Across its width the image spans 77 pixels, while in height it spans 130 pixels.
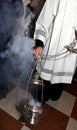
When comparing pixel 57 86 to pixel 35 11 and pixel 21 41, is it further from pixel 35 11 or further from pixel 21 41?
pixel 35 11

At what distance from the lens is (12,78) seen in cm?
172

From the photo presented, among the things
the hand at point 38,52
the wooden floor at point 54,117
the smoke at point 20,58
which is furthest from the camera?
the wooden floor at point 54,117

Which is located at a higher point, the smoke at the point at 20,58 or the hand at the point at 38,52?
the hand at the point at 38,52

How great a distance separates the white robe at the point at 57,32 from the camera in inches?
37.2

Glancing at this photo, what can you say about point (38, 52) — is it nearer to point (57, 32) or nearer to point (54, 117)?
point (57, 32)

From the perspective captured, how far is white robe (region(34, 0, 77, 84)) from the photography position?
944 millimetres

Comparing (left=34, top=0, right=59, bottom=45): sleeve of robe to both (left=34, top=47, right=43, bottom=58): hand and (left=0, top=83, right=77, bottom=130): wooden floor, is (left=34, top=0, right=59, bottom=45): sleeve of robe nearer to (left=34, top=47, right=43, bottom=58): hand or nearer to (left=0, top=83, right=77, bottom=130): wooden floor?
(left=34, top=47, right=43, bottom=58): hand

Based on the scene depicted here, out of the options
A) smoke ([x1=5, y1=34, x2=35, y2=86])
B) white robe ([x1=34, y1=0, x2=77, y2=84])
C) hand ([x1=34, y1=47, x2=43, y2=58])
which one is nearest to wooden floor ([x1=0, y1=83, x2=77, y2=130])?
smoke ([x1=5, y1=34, x2=35, y2=86])

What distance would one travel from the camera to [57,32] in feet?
3.28

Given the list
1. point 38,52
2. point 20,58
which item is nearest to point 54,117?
point 20,58

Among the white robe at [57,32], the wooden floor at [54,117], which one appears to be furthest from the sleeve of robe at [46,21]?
the wooden floor at [54,117]

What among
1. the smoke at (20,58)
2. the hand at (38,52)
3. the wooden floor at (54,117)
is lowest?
Answer: the wooden floor at (54,117)

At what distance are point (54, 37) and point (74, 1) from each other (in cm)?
20

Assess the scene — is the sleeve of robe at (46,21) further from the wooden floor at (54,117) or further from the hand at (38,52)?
the wooden floor at (54,117)
